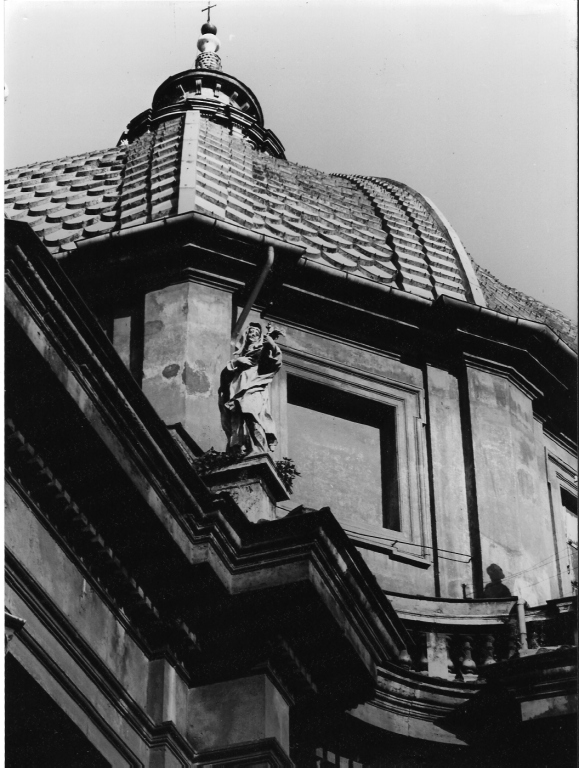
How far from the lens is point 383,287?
2472cm

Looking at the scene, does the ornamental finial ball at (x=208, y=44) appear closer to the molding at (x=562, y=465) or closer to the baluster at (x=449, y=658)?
the molding at (x=562, y=465)

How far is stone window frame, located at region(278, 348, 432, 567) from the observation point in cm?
2200

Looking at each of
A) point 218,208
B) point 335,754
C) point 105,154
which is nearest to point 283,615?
point 335,754

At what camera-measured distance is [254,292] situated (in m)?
23.0

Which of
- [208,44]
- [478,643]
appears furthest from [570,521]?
[208,44]

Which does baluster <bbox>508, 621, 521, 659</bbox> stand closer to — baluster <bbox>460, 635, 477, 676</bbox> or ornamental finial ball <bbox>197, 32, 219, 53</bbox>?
baluster <bbox>460, 635, 477, 676</bbox>

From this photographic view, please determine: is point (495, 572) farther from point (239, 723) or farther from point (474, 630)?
point (239, 723)

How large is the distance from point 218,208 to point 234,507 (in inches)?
459

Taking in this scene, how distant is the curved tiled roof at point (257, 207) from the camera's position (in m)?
26.2

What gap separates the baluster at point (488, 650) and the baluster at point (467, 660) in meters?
0.14

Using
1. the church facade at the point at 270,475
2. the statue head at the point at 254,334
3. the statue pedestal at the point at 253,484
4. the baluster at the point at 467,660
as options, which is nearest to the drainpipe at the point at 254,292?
the church facade at the point at 270,475

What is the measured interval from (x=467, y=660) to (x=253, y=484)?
4.29 m

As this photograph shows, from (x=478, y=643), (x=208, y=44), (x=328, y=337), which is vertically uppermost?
(x=208, y=44)

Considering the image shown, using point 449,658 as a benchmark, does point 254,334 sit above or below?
above
